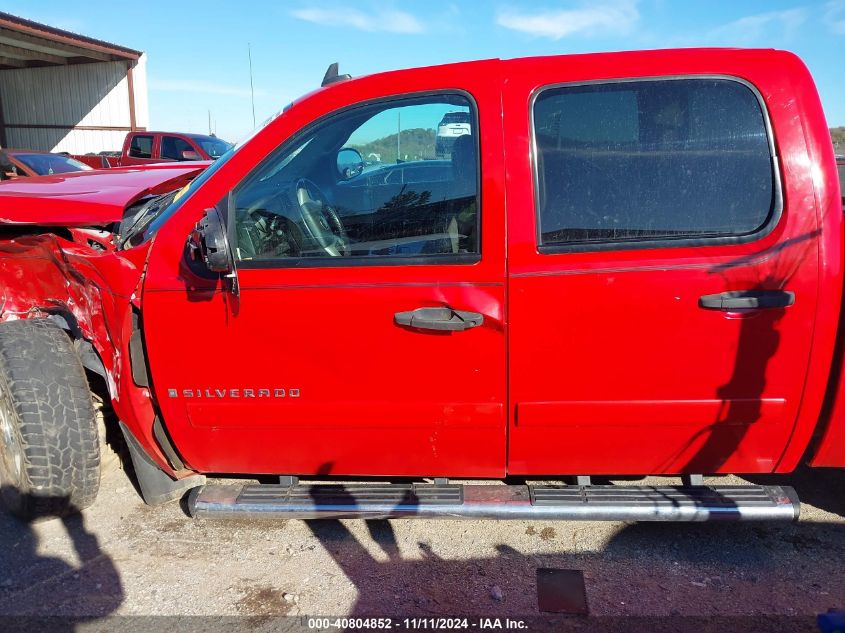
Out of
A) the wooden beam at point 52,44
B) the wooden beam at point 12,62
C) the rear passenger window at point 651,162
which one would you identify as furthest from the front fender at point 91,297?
the wooden beam at point 12,62

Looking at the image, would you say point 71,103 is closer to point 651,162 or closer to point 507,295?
point 507,295

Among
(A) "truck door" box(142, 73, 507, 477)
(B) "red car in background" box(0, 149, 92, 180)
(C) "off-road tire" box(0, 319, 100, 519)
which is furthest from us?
(B) "red car in background" box(0, 149, 92, 180)

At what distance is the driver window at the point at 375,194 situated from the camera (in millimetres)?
2338

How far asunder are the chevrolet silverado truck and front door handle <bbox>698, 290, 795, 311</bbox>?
1 centimetres

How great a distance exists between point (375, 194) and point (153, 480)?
64.4 inches

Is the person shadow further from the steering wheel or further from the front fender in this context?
the steering wheel

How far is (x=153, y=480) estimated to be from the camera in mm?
2875

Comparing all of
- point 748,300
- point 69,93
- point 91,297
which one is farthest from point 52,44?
point 748,300

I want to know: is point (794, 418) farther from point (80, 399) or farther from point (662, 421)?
point (80, 399)

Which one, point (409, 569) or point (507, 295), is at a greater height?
point (507, 295)

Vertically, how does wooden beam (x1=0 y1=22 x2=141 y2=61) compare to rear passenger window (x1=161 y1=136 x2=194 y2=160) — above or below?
above

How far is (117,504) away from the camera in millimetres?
3121

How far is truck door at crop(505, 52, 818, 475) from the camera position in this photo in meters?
2.20

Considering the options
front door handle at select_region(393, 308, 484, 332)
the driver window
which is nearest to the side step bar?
front door handle at select_region(393, 308, 484, 332)
